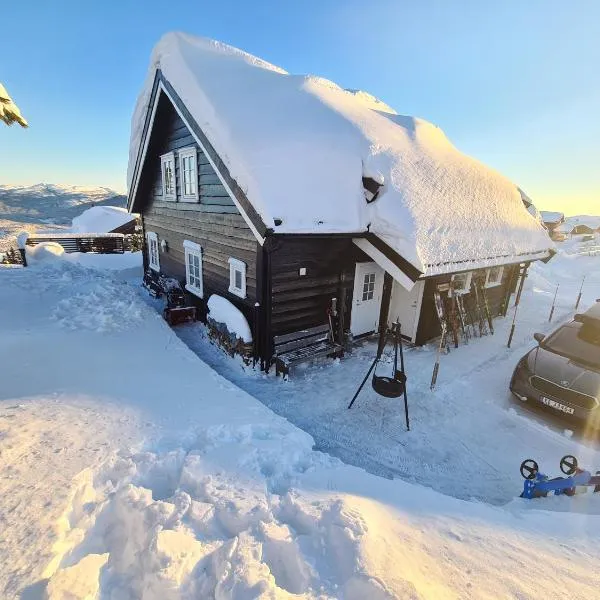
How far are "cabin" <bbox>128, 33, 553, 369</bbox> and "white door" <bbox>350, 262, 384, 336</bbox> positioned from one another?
5 centimetres

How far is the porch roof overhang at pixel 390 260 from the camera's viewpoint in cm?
715

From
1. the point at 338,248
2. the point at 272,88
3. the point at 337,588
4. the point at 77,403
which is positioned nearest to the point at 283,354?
the point at 338,248

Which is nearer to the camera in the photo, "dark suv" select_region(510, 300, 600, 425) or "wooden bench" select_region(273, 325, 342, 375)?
"dark suv" select_region(510, 300, 600, 425)

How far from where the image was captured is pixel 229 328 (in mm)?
8047

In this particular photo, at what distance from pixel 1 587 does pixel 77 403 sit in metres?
3.02

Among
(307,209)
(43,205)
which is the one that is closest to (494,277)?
(307,209)

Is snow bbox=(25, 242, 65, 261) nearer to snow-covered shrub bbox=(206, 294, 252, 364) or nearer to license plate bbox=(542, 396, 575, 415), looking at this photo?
snow-covered shrub bbox=(206, 294, 252, 364)

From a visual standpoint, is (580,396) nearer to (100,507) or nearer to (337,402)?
(337,402)

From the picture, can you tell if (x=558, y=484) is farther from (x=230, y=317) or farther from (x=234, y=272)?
(x=234, y=272)

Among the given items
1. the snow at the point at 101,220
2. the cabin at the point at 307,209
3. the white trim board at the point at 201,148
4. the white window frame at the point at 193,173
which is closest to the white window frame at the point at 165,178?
the cabin at the point at 307,209

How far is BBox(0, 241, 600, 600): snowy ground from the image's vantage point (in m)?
2.60

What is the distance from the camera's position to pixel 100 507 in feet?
10.5

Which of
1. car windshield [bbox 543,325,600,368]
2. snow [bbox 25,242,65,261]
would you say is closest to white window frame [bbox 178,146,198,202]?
car windshield [bbox 543,325,600,368]

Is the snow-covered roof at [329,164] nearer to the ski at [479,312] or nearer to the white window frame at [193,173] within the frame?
the ski at [479,312]
